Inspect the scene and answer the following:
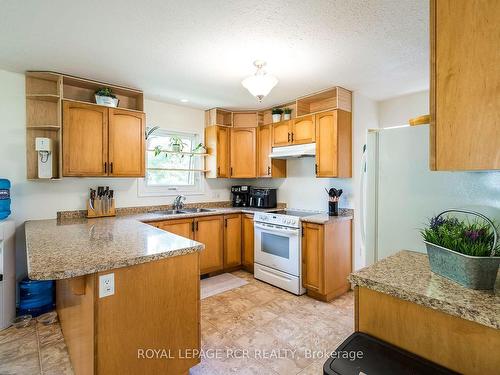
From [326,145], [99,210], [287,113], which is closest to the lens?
[99,210]

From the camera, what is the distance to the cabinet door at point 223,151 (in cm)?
397

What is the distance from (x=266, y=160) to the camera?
391 cm

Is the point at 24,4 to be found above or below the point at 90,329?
above

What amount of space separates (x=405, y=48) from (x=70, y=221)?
11.8 feet

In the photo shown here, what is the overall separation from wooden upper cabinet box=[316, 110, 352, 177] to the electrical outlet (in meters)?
2.52

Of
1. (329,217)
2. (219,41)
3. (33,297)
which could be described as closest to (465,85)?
(219,41)

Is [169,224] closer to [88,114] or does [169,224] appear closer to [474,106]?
[88,114]

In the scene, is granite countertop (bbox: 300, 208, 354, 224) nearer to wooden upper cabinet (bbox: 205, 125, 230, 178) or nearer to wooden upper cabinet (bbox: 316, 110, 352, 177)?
wooden upper cabinet (bbox: 316, 110, 352, 177)

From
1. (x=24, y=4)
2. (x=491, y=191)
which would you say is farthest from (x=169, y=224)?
(x=491, y=191)

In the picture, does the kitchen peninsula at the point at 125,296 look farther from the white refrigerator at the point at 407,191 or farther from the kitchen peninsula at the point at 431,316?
the white refrigerator at the point at 407,191

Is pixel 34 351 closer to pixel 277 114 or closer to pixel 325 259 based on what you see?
pixel 325 259

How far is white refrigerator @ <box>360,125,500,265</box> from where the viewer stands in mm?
1292

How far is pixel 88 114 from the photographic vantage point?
9.13 feet

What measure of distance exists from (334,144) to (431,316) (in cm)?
238
